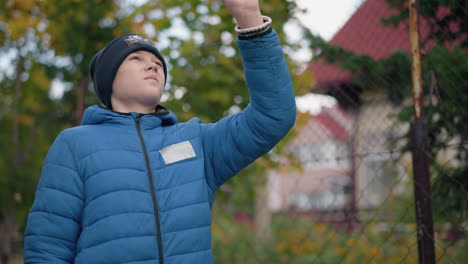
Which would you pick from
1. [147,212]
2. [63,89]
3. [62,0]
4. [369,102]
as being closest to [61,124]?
[63,89]

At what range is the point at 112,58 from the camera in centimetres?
178

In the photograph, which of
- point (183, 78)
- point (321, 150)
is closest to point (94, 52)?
point (183, 78)

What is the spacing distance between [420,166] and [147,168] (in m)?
1.22

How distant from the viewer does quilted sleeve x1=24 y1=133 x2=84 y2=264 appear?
1516 millimetres

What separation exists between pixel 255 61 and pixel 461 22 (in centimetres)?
141

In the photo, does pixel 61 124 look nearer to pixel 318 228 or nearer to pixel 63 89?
pixel 63 89

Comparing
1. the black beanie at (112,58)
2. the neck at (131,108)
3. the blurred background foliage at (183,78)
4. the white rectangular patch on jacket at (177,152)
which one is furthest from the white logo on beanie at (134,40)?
the blurred background foliage at (183,78)

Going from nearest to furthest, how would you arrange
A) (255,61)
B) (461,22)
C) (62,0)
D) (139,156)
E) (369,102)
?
1. (255,61)
2. (139,156)
3. (461,22)
4. (369,102)
5. (62,0)

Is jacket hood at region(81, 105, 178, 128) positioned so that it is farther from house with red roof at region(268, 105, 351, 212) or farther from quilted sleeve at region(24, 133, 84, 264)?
house with red roof at region(268, 105, 351, 212)

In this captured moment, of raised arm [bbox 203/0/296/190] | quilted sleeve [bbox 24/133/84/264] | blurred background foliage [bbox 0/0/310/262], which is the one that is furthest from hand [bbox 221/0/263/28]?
blurred background foliage [bbox 0/0/310/262]

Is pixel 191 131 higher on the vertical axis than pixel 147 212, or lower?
higher

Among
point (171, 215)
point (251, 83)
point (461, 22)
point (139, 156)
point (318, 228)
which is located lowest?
point (318, 228)

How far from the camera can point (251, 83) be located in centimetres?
147

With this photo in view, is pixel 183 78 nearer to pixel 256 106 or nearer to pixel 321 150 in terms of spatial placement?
pixel 321 150
